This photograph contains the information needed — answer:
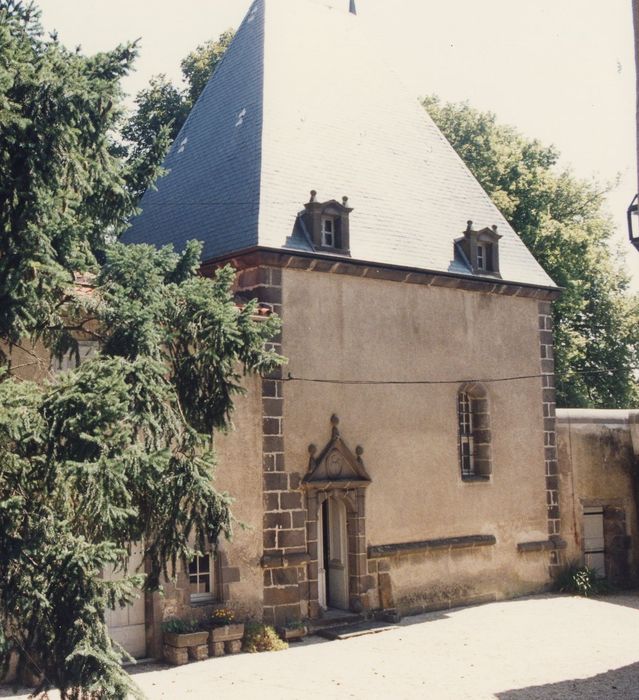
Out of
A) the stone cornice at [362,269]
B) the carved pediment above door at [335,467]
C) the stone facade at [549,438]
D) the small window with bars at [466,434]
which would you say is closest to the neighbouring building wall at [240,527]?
the carved pediment above door at [335,467]

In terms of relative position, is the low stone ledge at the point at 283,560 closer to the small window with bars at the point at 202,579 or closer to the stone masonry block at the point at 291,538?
the stone masonry block at the point at 291,538

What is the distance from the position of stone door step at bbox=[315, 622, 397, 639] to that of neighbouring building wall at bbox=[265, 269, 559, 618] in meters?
0.47

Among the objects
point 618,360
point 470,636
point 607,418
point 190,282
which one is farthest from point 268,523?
point 618,360

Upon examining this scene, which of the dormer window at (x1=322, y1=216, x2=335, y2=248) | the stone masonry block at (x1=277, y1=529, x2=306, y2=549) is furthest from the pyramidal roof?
the stone masonry block at (x1=277, y1=529, x2=306, y2=549)

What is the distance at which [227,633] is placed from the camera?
39.9 ft

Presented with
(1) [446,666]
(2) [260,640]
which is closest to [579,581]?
(1) [446,666]

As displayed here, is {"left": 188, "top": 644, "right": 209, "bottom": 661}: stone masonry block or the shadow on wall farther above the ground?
{"left": 188, "top": 644, "right": 209, "bottom": 661}: stone masonry block

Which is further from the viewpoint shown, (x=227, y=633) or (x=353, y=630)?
(x=353, y=630)

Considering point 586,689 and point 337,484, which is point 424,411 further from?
point 586,689

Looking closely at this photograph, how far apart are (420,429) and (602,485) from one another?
14.6 feet

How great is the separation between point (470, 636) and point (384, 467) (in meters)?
2.95

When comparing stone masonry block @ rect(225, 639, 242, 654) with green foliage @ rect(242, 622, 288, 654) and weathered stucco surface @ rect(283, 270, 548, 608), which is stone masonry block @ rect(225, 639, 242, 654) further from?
weathered stucco surface @ rect(283, 270, 548, 608)

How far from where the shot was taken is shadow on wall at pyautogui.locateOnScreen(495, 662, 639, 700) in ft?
32.5

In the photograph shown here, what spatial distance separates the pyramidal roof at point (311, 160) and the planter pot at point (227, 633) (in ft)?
18.0
